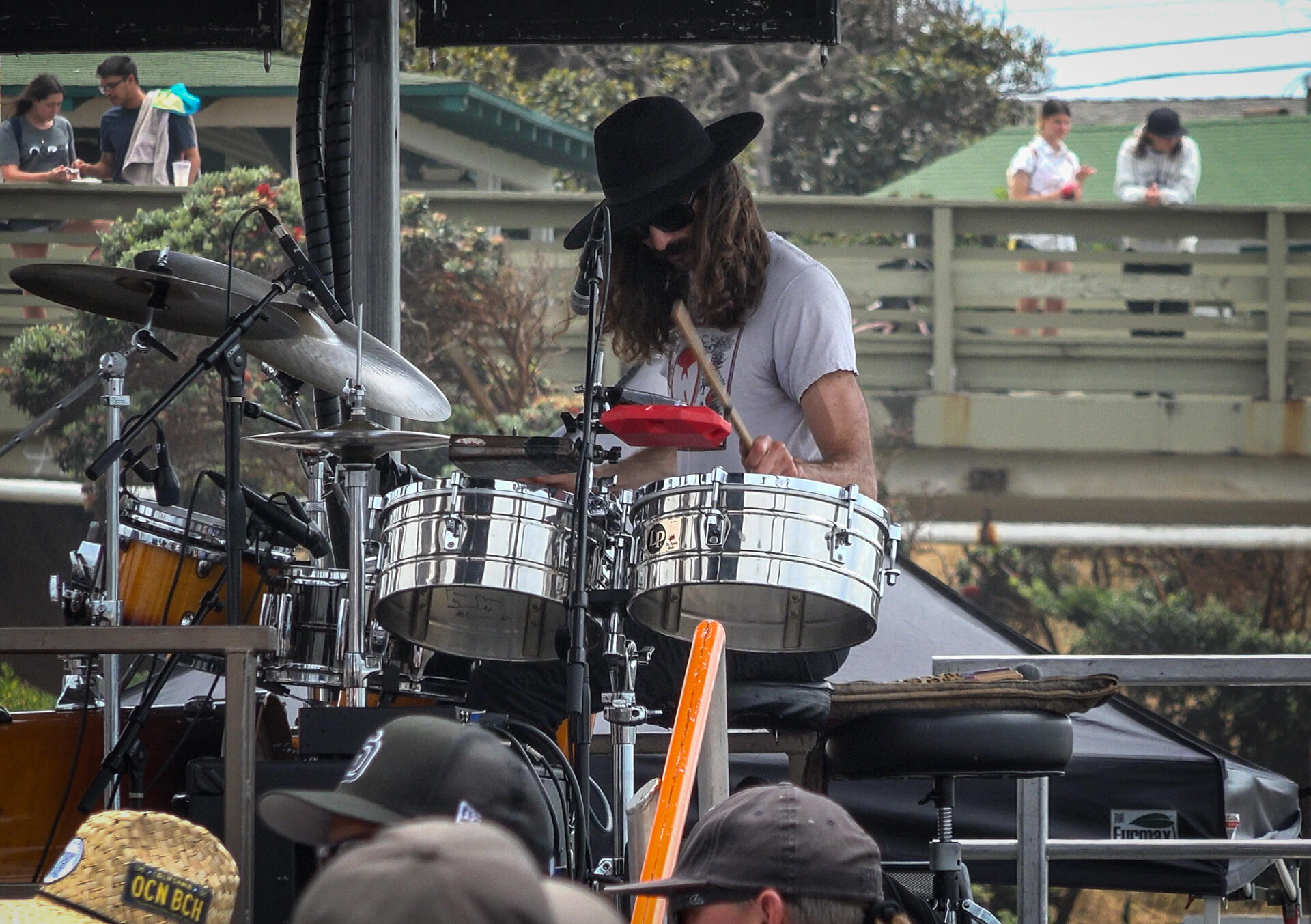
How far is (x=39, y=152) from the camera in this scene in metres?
10.9

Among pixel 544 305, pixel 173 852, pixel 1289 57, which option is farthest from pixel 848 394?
pixel 1289 57

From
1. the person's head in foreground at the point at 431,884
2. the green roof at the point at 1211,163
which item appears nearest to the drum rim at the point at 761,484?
the person's head in foreground at the point at 431,884

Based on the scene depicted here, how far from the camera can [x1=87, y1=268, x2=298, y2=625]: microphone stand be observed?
335 cm

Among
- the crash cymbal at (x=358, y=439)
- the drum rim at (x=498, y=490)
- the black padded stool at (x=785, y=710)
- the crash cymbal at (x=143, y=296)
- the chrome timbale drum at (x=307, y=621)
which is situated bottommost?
the black padded stool at (x=785, y=710)

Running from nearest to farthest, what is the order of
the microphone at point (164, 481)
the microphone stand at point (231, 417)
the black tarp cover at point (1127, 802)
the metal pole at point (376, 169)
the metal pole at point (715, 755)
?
1. the metal pole at point (715, 755)
2. the microphone stand at point (231, 417)
3. the microphone at point (164, 481)
4. the metal pole at point (376, 169)
5. the black tarp cover at point (1127, 802)

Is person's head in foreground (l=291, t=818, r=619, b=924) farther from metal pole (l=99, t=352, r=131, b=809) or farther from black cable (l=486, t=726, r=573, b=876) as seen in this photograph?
metal pole (l=99, t=352, r=131, b=809)

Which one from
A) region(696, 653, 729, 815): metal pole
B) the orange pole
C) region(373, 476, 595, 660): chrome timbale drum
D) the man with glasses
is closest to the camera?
the orange pole

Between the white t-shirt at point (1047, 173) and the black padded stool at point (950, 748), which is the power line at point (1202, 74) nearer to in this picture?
the white t-shirt at point (1047, 173)

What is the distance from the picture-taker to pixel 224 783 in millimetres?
2551

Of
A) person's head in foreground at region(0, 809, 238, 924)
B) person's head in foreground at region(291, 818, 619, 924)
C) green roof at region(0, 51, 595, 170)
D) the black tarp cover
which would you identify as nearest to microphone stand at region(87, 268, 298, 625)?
person's head in foreground at region(0, 809, 238, 924)

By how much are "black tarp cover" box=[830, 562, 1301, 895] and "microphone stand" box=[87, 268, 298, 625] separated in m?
1.99

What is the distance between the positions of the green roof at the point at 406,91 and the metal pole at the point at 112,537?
6.18 meters

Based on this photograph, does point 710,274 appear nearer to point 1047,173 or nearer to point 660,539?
point 660,539

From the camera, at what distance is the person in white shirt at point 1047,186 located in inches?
518
